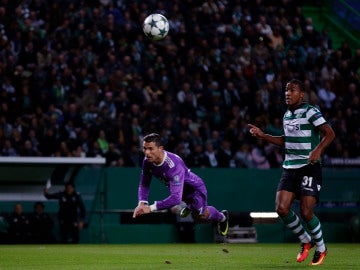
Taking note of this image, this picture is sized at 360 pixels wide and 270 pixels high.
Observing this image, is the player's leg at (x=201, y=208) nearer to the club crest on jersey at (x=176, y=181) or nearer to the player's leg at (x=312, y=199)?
the club crest on jersey at (x=176, y=181)

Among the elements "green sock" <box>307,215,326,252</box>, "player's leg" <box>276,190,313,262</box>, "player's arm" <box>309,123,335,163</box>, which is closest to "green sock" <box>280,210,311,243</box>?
"player's leg" <box>276,190,313,262</box>

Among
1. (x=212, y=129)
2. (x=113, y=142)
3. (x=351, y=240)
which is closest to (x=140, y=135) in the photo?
(x=113, y=142)

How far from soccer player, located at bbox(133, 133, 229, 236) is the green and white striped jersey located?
5.59ft

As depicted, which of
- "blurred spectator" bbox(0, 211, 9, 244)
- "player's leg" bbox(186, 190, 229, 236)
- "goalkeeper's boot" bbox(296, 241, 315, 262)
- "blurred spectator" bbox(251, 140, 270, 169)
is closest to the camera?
"goalkeeper's boot" bbox(296, 241, 315, 262)

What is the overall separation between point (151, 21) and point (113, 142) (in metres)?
4.61

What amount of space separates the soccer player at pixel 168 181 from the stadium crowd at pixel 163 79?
27.8 feet

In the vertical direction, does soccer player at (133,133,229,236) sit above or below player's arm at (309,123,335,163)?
→ below

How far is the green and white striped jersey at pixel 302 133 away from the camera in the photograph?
42.1 feet

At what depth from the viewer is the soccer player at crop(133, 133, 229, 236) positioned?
1315cm

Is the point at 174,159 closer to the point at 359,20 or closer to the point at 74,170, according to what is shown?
the point at 74,170

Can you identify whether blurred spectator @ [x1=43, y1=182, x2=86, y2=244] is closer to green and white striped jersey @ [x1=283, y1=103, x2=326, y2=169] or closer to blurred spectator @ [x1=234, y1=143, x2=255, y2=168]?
blurred spectator @ [x1=234, y1=143, x2=255, y2=168]

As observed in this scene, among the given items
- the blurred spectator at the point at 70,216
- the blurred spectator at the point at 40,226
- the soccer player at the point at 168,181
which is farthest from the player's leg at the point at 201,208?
the blurred spectator at the point at 40,226

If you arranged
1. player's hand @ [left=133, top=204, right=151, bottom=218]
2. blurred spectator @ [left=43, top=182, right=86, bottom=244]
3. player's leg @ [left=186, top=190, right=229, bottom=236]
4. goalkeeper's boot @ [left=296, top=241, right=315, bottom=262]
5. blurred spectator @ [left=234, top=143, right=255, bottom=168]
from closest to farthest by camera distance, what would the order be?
player's hand @ [left=133, top=204, right=151, bottom=218], goalkeeper's boot @ [left=296, top=241, right=315, bottom=262], player's leg @ [left=186, top=190, right=229, bottom=236], blurred spectator @ [left=43, top=182, right=86, bottom=244], blurred spectator @ [left=234, top=143, right=255, bottom=168]

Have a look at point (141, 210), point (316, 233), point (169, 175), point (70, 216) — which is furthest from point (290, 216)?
point (70, 216)
